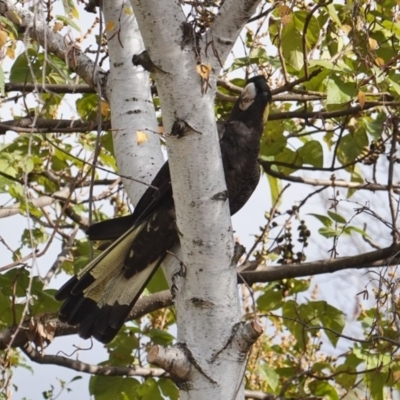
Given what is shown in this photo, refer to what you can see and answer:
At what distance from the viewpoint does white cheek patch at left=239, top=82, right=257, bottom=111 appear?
2420 mm

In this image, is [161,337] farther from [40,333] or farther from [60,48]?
[60,48]

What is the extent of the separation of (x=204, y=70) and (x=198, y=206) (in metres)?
0.24

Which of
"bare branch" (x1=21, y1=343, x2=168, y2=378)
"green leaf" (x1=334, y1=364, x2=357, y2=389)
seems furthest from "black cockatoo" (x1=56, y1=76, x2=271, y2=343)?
"green leaf" (x1=334, y1=364, x2=357, y2=389)

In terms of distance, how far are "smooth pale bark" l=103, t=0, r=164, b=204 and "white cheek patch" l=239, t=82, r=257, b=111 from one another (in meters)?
0.39

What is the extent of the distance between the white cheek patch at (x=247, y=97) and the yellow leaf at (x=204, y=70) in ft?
3.01

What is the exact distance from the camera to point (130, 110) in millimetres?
2066

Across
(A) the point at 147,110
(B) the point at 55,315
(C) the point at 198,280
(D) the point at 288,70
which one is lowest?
(C) the point at 198,280

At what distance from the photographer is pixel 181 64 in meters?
1.50

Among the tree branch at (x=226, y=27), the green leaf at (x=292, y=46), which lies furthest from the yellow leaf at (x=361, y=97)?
the tree branch at (x=226, y=27)

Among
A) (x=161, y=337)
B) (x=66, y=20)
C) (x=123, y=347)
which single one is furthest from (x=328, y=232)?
(x=66, y=20)

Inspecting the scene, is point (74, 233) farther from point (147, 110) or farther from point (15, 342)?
point (147, 110)

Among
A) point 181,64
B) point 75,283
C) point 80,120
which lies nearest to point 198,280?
point 181,64

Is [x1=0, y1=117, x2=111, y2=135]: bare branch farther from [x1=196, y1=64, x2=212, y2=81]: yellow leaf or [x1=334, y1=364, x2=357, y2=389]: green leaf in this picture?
[x1=334, y1=364, x2=357, y2=389]: green leaf

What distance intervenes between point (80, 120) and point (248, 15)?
105 cm
